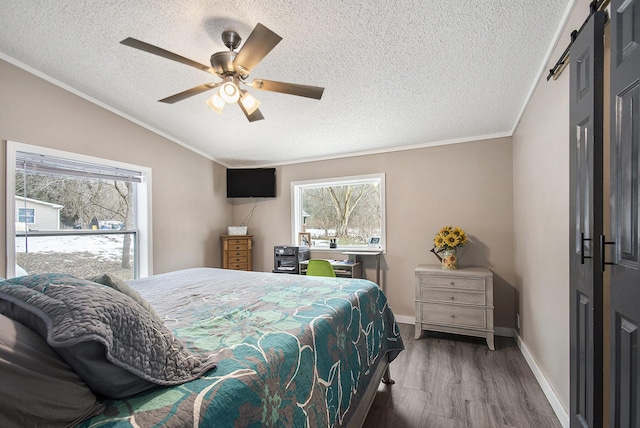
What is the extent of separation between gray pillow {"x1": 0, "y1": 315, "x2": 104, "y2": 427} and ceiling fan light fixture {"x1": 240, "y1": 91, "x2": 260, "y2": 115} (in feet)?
5.59

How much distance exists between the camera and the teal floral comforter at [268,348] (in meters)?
0.76

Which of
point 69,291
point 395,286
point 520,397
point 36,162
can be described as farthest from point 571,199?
point 36,162

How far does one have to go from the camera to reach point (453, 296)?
3.16 meters

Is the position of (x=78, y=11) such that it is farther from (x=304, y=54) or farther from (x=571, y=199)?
(x=571, y=199)

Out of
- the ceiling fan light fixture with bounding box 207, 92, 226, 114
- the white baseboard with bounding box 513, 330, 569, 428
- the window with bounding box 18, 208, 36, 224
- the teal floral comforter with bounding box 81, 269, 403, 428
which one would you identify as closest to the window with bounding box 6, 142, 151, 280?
the window with bounding box 18, 208, 36, 224

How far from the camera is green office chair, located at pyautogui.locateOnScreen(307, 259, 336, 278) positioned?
3.52 meters

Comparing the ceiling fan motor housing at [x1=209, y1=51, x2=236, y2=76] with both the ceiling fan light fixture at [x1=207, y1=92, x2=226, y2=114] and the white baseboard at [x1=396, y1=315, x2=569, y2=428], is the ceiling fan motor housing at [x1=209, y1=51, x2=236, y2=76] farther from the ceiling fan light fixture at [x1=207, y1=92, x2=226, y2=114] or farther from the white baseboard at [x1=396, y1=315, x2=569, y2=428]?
the white baseboard at [x1=396, y1=315, x2=569, y2=428]

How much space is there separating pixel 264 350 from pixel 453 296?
8.89 feet

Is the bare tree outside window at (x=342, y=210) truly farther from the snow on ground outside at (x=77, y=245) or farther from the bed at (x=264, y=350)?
the snow on ground outside at (x=77, y=245)

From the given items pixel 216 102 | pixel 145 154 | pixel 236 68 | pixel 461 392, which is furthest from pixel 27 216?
pixel 461 392

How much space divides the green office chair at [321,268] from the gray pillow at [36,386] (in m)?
2.88

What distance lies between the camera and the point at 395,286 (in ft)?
12.9

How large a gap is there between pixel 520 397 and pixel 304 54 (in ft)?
9.74

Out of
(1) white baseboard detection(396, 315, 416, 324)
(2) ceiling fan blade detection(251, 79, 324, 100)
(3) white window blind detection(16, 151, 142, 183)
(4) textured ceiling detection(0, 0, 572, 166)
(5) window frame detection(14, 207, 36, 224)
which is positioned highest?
(4) textured ceiling detection(0, 0, 572, 166)
